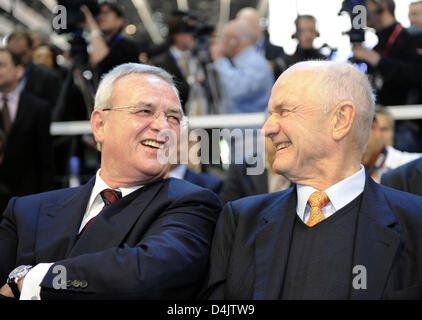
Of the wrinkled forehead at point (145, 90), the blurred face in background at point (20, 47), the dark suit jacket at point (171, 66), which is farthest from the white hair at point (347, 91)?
the blurred face in background at point (20, 47)

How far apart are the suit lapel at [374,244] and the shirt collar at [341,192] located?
5cm

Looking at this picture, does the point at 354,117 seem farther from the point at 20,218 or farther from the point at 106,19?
the point at 106,19

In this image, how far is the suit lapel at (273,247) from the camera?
5.86 ft

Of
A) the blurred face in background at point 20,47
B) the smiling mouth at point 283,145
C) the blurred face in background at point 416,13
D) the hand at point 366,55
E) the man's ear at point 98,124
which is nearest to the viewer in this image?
the smiling mouth at point 283,145

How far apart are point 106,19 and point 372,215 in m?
2.89

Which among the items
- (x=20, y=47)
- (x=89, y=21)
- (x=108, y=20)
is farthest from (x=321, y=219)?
(x=20, y=47)

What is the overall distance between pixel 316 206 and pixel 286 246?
0.54 ft

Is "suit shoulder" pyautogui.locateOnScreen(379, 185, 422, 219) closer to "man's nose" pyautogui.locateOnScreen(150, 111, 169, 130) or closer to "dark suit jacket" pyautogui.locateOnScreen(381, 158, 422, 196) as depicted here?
"dark suit jacket" pyautogui.locateOnScreen(381, 158, 422, 196)

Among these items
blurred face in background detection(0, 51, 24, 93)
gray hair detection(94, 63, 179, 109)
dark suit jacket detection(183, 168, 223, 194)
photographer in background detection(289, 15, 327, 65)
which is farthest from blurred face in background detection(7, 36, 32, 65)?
gray hair detection(94, 63, 179, 109)

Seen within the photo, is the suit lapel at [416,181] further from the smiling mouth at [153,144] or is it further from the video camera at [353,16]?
the video camera at [353,16]

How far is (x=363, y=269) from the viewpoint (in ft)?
5.55

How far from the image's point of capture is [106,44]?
400cm

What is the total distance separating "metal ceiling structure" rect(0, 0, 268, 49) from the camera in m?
15.6
